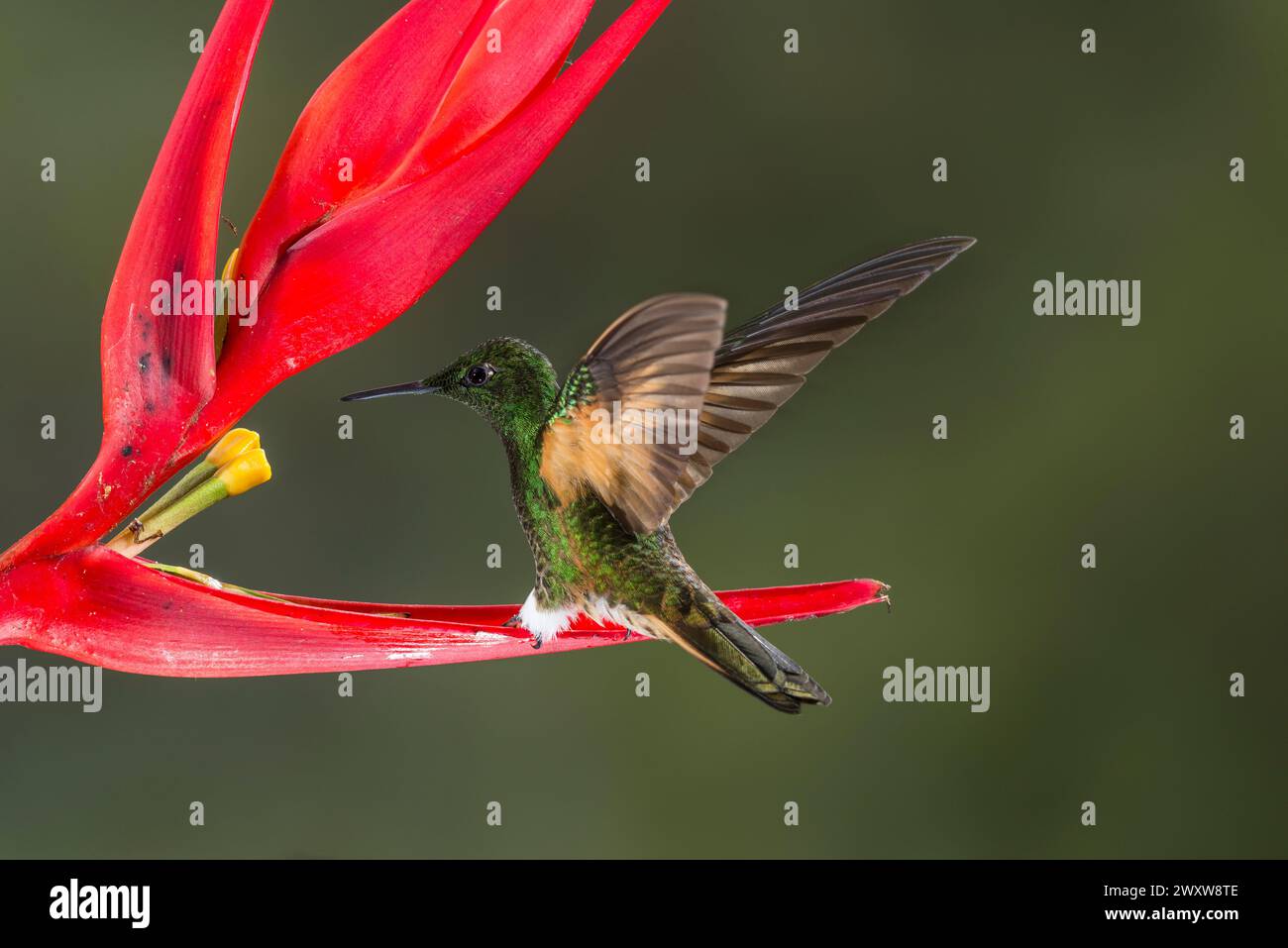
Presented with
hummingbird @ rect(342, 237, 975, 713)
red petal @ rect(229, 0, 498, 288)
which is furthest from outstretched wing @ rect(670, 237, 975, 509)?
red petal @ rect(229, 0, 498, 288)

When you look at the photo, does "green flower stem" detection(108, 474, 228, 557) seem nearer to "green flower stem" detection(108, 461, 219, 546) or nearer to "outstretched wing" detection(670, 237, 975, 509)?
"green flower stem" detection(108, 461, 219, 546)

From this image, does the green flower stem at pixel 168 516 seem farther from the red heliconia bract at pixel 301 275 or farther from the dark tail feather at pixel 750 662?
the dark tail feather at pixel 750 662

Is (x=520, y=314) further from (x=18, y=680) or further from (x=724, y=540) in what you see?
(x=18, y=680)

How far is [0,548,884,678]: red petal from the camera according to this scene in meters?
0.32

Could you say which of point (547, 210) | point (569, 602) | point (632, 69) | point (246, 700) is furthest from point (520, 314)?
point (569, 602)

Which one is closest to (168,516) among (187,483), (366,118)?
(187,483)

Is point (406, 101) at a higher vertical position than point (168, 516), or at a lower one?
higher

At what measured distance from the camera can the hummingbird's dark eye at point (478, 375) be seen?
338mm

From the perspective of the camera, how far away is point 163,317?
339 millimetres

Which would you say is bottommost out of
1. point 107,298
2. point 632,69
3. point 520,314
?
point 107,298

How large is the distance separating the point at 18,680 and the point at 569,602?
15 cm

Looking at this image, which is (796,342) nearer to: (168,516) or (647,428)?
(647,428)

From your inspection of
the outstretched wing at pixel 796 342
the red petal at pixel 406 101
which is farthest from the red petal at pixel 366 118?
the outstretched wing at pixel 796 342

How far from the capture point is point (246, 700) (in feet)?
3.51
